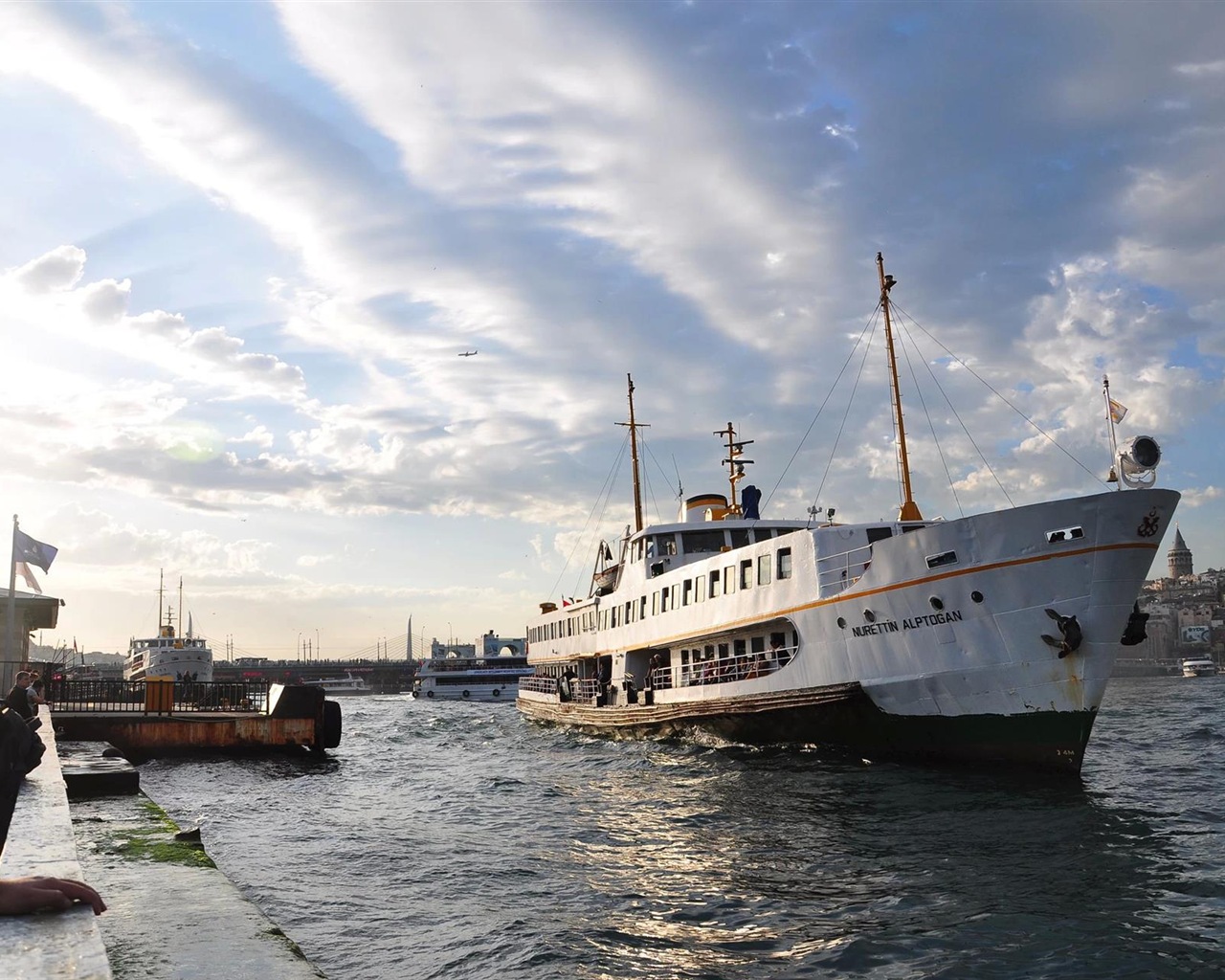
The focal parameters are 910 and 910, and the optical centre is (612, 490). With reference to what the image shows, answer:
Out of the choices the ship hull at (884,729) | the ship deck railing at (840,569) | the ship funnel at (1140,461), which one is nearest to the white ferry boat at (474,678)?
the ship hull at (884,729)

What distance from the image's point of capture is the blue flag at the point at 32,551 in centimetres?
3594

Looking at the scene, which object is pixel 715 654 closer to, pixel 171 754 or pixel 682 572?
pixel 682 572

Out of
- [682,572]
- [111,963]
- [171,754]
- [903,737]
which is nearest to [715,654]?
[682,572]

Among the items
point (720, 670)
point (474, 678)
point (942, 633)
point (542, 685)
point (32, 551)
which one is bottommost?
point (474, 678)

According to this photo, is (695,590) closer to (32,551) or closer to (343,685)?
(32,551)

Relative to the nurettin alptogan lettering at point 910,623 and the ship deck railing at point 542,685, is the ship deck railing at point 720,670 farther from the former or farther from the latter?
the ship deck railing at point 542,685

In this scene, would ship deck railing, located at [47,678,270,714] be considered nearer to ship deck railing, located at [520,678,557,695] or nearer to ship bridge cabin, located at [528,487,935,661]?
ship deck railing, located at [520,678,557,695]

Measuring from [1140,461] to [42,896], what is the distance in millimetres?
17394

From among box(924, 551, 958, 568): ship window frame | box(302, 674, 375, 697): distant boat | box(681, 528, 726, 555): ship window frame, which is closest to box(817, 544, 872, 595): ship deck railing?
box(924, 551, 958, 568): ship window frame

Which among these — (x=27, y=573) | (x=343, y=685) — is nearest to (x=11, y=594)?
(x=27, y=573)

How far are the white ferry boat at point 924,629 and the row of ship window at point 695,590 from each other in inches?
3.0

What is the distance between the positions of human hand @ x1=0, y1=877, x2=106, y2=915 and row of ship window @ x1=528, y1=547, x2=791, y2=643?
18489 mm

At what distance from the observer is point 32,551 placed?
119 feet

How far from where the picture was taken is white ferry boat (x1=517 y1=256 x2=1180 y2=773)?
1652 centimetres
